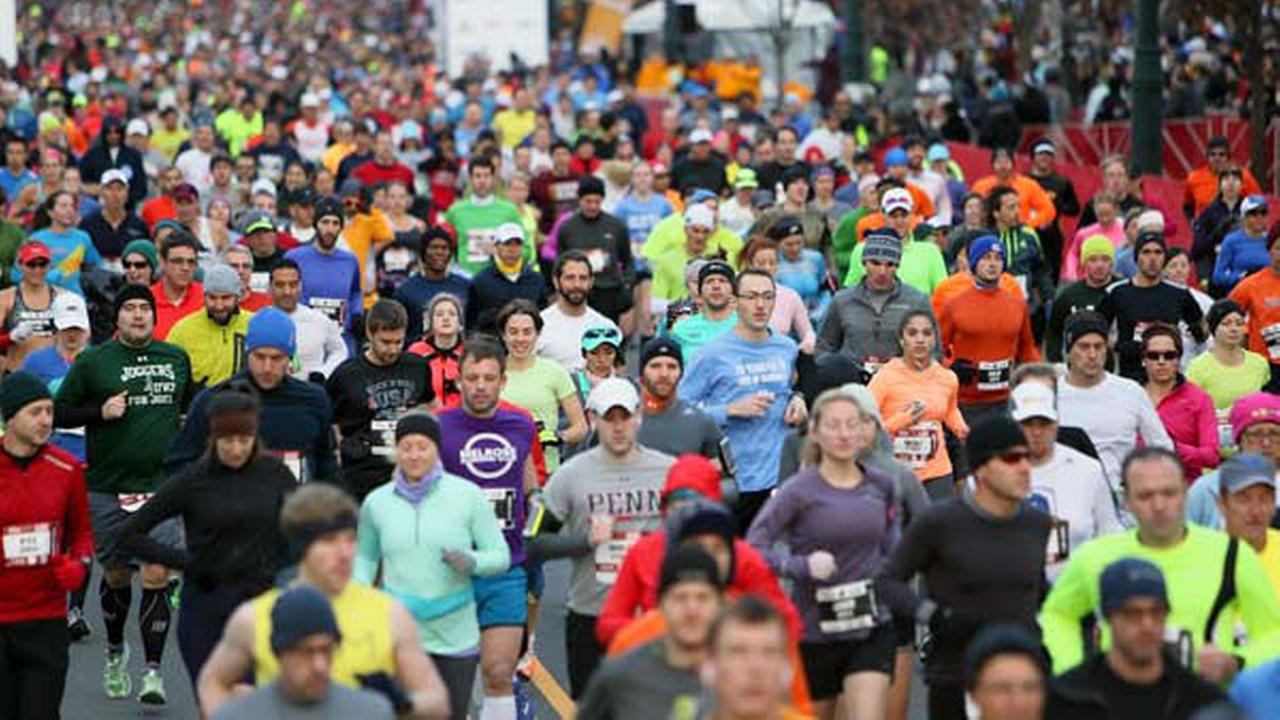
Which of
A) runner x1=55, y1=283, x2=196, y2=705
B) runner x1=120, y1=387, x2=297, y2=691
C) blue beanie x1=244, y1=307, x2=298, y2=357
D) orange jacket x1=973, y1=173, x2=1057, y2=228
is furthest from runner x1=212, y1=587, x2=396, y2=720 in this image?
orange jacket x1=973, y1=173, x2=1057, y2=228

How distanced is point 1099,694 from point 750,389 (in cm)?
533

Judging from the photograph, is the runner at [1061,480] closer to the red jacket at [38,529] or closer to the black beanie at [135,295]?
the red jacket at [38,529]

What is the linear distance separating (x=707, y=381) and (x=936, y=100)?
1216 inches

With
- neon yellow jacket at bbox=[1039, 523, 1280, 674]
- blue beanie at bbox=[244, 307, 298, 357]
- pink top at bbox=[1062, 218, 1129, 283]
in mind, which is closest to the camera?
neon yellow jacket at bbox=[1039, 523, 1280, 674]

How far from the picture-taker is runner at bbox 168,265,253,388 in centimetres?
1531

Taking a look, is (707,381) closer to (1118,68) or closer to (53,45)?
(1118,68)

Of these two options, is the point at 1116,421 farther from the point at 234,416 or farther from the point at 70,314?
the point at 70,314

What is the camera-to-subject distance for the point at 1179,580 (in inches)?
389

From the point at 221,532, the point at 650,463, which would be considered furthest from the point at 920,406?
the point at 221,532

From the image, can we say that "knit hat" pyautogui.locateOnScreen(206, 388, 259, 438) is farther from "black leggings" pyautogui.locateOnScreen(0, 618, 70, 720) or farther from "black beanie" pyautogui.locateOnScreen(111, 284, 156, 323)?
"black beanie" pyautogui.locateOnScreen(111, 284, 156, 323)

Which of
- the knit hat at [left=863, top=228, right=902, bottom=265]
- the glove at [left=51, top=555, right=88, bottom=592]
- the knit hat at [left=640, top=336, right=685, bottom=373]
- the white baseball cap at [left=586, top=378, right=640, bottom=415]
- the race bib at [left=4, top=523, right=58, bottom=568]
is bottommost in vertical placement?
the glove at [left=51, top=555, right=88, bottom=592]

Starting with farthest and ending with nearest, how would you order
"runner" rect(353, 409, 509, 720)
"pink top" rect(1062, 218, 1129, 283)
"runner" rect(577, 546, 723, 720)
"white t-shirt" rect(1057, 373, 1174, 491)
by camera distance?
"pink top" rect(1062, 218, 1129, 283) → "white t-shirt" rect(1057, 373, 1174, 491) → "runner" rect(353, 409, 509, 720) → "runner" rect(577, 546, 723, 720)

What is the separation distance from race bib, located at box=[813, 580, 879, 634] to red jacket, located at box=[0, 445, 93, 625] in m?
2.72

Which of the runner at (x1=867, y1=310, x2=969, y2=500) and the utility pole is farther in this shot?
the utility pole
